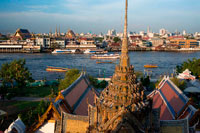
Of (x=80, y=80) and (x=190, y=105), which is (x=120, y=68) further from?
(x=80, y=80)

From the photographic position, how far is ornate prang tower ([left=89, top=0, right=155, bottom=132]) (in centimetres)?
742

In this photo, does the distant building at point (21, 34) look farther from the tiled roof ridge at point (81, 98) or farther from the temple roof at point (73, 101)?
the temple roof at point (73, 101)

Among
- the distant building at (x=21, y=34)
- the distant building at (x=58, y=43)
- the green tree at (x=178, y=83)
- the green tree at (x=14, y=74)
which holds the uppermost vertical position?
the distant building at (x=21, y=34)

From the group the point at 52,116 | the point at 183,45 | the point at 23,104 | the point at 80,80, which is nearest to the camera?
the point at 52,116

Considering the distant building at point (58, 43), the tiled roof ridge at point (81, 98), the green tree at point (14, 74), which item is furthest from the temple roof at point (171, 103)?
the distant building at point (58, 43)

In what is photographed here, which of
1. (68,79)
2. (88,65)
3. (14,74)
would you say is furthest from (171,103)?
(88,65)

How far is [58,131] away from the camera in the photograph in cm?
987

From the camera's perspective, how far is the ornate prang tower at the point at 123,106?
7.42m

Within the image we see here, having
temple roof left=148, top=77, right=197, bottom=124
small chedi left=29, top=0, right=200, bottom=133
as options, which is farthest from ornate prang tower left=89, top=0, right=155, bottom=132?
temple roof left=148, top=77, right=197, bottom=124

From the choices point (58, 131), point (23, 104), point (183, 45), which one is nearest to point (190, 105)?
point (58, 131)

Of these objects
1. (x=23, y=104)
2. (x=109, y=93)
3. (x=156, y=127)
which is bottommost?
(x=23, y=104)

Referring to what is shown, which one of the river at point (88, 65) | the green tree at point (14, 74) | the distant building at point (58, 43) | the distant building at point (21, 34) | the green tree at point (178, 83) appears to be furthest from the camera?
the distant building at point (21, 34)

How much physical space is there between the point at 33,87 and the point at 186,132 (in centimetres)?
2963

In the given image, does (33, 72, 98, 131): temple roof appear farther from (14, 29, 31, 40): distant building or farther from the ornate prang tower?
(14, 29, 31, 40): distant building
